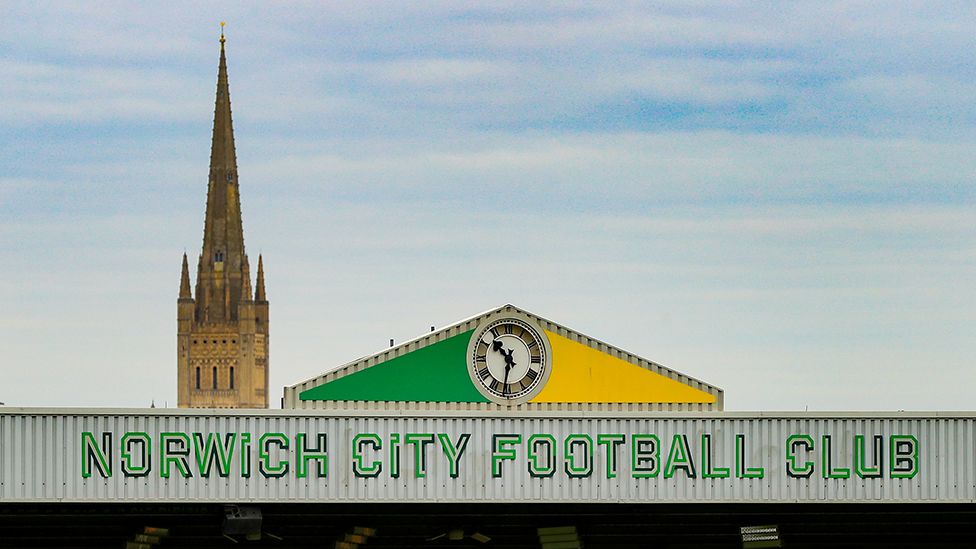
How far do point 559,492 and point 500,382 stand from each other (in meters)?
12.5

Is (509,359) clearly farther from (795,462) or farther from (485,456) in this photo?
(795,462)

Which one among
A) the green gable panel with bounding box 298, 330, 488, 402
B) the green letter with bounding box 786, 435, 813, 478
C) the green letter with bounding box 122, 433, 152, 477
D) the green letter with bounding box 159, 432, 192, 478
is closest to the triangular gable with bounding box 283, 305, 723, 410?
the green gable panel with bounding box 298, 330, 488, 402

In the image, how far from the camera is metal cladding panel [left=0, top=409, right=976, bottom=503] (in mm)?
43750

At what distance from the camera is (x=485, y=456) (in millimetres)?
44375

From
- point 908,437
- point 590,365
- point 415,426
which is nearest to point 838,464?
point 908,437

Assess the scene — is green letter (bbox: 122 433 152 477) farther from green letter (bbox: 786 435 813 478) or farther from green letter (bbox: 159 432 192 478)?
green letter (bbox: 786 435 813 478)

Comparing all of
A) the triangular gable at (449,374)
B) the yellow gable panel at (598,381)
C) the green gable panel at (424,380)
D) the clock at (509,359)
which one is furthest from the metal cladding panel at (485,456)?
the yellow gable panel at (598,381)

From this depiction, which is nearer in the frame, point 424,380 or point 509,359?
point 424,380

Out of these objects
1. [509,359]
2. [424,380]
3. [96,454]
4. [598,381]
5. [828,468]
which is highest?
[509,359]

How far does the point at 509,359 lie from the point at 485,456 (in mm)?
12967

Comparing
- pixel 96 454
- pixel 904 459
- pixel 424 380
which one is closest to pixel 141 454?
pixel 96 454

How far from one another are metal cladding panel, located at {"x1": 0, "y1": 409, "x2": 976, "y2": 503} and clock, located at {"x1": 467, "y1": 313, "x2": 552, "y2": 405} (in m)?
12.3
